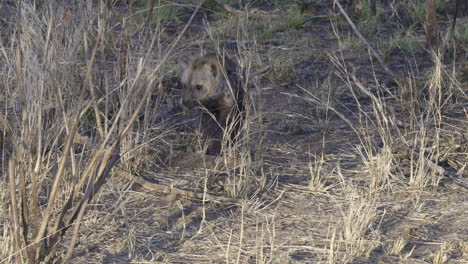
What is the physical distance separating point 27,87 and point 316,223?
6.25 feet

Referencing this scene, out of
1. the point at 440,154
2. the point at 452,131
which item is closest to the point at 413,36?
the point at 452,131

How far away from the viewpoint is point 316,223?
515cm

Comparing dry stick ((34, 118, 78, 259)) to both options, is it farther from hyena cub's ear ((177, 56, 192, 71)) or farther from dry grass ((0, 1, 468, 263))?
hyena cub's ear ((177, 56, 192, 71))

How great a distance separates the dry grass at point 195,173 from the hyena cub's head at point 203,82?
0.52ft

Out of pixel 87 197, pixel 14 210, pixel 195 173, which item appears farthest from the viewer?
pixel 195 173

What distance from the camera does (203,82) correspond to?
623 cm

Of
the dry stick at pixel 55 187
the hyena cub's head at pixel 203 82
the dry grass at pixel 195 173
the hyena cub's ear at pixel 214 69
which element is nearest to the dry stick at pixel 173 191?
the dry grass at pixel 195 173

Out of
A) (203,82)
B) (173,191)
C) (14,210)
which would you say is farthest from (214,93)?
(14,210)

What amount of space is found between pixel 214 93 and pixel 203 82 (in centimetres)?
12

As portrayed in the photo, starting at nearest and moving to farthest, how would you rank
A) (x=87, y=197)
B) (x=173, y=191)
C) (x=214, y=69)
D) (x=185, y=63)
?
(x=87, y=197) → (x=173, y=191) → (x=214, y=69) → (x=185, y=63)

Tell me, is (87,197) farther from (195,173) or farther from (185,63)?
(185,63)

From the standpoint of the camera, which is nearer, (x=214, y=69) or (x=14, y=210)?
(x=14, y=210)

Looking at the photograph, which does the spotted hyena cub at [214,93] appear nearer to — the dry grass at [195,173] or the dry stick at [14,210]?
the dry grass at [195,173]

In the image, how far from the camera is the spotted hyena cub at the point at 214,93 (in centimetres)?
619
